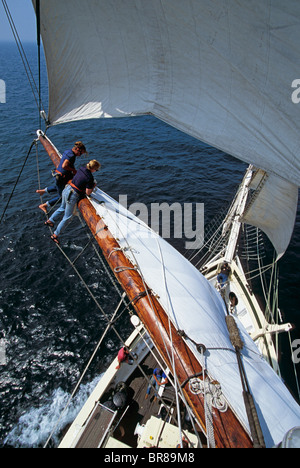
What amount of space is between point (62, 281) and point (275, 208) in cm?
A: 1010

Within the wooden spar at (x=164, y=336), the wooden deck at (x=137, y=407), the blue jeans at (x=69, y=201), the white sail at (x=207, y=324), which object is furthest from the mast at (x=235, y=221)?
the blue jeans at (x=69, y=201)

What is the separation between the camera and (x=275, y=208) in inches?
309

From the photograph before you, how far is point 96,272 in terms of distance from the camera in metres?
12.8

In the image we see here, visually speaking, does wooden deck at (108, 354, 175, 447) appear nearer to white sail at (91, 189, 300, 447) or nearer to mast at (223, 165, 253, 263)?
white sail at (91, 189, 300, 447)

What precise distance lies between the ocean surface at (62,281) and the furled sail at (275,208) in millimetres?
4609

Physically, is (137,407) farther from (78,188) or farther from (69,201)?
(78,188)

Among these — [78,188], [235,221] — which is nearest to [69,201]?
[78,188]

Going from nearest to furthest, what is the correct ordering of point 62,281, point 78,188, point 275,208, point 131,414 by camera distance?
point 78,188 → point 131,414 → point 275,208 → point 62,281

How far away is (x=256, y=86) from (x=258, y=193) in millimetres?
Answer: 3997

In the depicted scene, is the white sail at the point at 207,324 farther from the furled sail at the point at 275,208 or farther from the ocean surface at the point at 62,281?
the ocean surface at the point at 62,281

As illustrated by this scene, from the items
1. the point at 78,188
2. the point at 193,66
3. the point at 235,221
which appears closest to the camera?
the point at 193,66

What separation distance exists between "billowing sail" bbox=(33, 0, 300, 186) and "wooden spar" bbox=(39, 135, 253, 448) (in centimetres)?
322

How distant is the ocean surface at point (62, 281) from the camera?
A: 28.4ft
